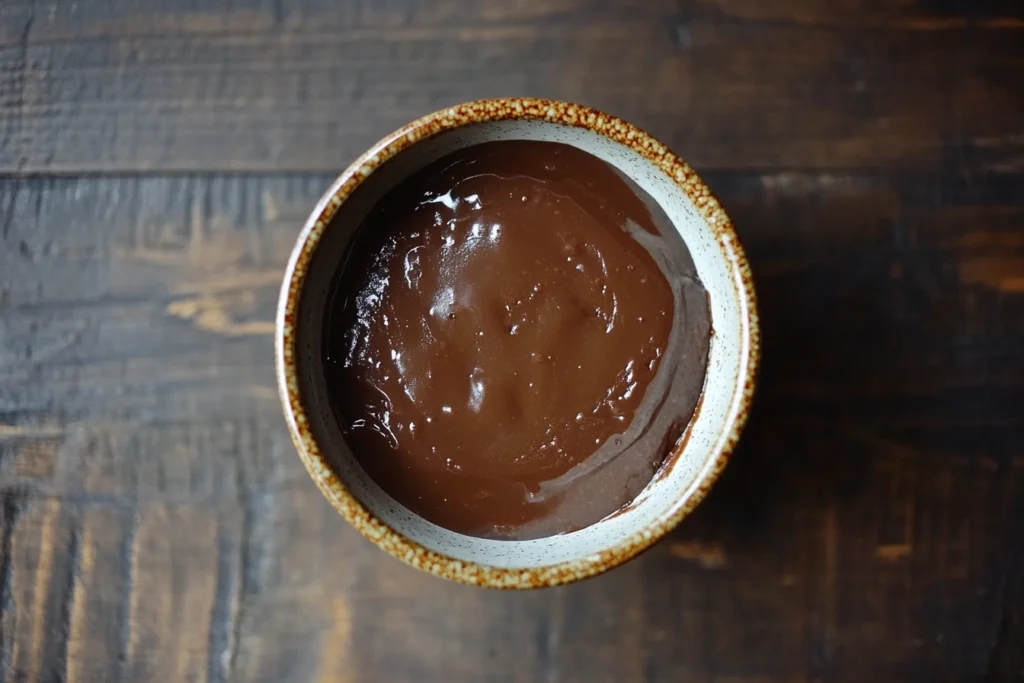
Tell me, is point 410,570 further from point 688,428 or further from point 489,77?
point 489,77

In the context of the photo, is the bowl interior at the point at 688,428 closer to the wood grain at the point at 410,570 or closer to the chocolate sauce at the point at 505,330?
the chocolate sauce at the point at 505,330

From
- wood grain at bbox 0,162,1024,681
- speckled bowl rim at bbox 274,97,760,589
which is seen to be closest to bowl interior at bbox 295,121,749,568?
speckled bowl rim at bbox 274,97,760,589

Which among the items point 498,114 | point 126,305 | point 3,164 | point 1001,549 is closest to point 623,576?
point 1001,549

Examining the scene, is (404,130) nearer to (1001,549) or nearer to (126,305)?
(126,305)

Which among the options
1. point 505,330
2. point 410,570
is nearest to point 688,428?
point 505,330

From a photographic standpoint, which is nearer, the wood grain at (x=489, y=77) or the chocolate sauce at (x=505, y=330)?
the chocolate sauce at (x=505, y=330)

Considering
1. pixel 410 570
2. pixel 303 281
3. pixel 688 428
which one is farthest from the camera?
pixel 410 570

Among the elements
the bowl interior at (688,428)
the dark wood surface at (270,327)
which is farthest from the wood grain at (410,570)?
the bowl interior at (688,428)
